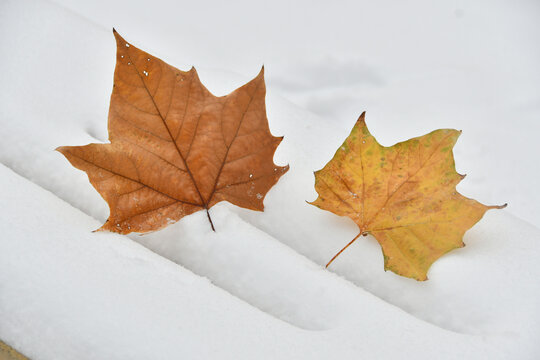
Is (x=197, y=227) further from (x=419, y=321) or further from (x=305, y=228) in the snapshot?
(x=419, y=321)

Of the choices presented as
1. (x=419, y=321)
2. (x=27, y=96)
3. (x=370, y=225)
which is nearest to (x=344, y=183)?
(x=370, y=225)

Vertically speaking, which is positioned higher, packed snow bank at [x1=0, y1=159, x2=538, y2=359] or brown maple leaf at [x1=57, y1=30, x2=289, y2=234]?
brown maple leaf at [x1=57, y1=30, x2=289, y2=234]

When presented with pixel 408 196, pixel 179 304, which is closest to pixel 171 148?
pixel 179 304

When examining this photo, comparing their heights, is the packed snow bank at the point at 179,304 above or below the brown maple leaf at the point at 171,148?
below

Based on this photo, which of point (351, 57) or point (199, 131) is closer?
point (199, 131)
